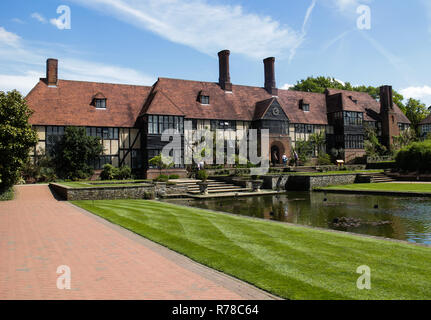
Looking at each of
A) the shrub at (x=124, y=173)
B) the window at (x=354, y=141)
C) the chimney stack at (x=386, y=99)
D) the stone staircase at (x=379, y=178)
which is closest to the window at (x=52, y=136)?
the shrub at (x=124, y=173)

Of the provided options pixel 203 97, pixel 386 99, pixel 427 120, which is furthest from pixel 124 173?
pixel 427 120

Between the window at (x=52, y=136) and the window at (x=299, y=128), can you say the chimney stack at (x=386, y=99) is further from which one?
the window at (x=52, y=136)

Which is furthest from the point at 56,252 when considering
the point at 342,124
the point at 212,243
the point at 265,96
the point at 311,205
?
the point at 342,124

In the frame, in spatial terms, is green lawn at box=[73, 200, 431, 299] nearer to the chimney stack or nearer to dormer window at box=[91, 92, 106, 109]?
dormer window at box=[91, 92, 106, 109]

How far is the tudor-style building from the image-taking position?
34.3 metres

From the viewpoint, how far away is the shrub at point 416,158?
32.5 meters

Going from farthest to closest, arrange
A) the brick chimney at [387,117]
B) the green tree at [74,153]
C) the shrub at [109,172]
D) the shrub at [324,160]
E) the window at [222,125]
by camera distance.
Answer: the brick chimney at [387,117] < the shrub at [324,160] < the window at [222,125] < the shrub at [109,172] < the green tree at [74,153]

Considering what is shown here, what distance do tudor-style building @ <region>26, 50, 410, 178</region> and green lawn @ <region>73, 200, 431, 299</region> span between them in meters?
24.3

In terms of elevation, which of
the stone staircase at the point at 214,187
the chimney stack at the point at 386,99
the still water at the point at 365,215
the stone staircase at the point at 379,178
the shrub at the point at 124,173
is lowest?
the still water at the point at 365,215

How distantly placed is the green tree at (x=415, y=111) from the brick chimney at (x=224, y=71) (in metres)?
43.9

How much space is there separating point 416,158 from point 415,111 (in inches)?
1659
